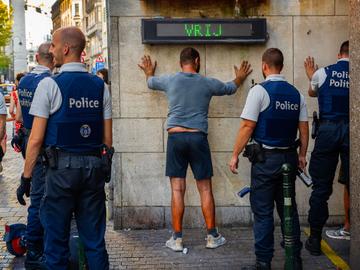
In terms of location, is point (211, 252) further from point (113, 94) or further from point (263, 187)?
point (113, 94)

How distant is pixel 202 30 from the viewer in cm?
693

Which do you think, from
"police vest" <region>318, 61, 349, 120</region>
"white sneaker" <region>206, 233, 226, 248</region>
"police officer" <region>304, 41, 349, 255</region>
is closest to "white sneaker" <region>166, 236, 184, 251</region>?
"white sneaker" <region>206, 233, 226, 248</region>

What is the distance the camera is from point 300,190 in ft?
23.6

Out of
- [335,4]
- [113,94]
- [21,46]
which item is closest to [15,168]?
[113,94]

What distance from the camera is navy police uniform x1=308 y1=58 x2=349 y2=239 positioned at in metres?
6.13

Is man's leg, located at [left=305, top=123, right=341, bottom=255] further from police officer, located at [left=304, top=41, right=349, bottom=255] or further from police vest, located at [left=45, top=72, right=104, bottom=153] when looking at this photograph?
police vest, located at [left=45, top=72, right=104, bottom=153]

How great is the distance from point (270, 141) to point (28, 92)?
7.48 feet

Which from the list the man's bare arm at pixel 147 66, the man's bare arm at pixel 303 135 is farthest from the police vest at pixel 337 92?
the man's bare arm at pixel 147 66

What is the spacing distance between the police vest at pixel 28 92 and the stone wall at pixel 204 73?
4.39 ft

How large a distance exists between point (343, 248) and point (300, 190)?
975 millimetres

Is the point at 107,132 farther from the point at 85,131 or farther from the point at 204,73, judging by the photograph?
the point at 204,73

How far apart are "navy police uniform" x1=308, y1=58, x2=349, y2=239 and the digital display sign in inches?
39.4

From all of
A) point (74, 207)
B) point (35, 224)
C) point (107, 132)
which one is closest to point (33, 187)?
point (35, 224)

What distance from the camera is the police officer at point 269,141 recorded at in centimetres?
551
